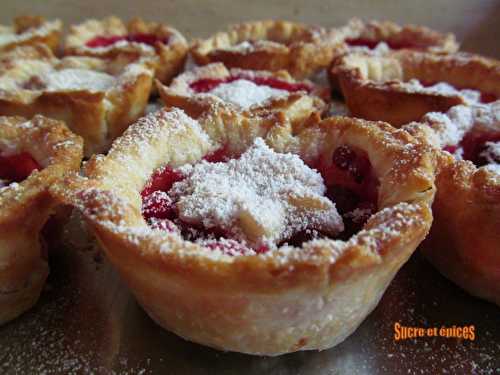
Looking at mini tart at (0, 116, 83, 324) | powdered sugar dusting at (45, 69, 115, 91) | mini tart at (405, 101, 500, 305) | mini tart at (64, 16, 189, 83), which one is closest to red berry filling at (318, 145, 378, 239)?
mini tart at (405, 101, 500, 305)

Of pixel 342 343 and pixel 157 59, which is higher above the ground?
pixel 157 59

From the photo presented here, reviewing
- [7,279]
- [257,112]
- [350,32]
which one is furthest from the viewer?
[350,32]

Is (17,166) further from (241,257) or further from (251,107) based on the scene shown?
(241,257)

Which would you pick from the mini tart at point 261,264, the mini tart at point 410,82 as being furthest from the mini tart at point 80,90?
the mini tart at point 410,82

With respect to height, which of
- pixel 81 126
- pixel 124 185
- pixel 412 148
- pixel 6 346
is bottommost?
pixel 6 346

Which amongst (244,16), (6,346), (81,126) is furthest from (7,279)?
(244,16)

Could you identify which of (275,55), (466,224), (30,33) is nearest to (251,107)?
(275,55)

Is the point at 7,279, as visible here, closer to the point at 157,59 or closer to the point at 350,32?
the point at 157,59
